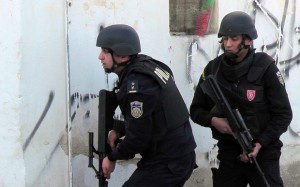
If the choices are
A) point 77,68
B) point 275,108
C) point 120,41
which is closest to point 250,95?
point 275,108

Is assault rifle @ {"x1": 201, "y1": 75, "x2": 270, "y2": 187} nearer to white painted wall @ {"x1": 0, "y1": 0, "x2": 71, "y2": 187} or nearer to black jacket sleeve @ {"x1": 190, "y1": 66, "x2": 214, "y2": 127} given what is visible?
black jacket sleeve @ {"x1": 190, "y1": 66, "x2": 214, "y2": 127}

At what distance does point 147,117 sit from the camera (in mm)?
3053

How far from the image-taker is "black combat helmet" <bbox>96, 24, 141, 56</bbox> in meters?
3.19

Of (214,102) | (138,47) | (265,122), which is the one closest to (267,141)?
(265,122)

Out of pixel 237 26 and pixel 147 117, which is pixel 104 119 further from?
pixel 237 26

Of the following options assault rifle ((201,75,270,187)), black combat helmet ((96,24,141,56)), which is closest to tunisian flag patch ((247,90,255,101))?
assault rifle ((201,75,270,187))

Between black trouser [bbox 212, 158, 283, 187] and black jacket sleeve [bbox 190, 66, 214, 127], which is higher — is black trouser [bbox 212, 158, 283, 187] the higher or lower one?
the lower one

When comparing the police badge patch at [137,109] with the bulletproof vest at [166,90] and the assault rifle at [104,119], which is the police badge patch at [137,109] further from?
the assault rifle at [104,119]

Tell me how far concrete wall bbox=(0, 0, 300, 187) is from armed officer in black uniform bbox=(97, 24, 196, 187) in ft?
2.03

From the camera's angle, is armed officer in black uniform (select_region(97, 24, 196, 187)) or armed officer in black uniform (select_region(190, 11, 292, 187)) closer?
armed officer in black uniform (select_region(97, 24, 196, 187))

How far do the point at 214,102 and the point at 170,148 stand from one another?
50 cm

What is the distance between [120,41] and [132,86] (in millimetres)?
313

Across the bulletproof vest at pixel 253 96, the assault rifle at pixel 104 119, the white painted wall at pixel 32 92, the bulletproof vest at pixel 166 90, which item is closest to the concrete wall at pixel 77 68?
the white painted wall at pixel 32 92

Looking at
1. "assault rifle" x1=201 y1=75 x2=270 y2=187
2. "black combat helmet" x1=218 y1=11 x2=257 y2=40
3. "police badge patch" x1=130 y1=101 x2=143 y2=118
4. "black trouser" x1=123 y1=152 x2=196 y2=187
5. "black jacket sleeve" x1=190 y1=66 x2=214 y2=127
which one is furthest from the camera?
"black jacket sleeve" x1=190 y1=66 x2=214 y2=127
